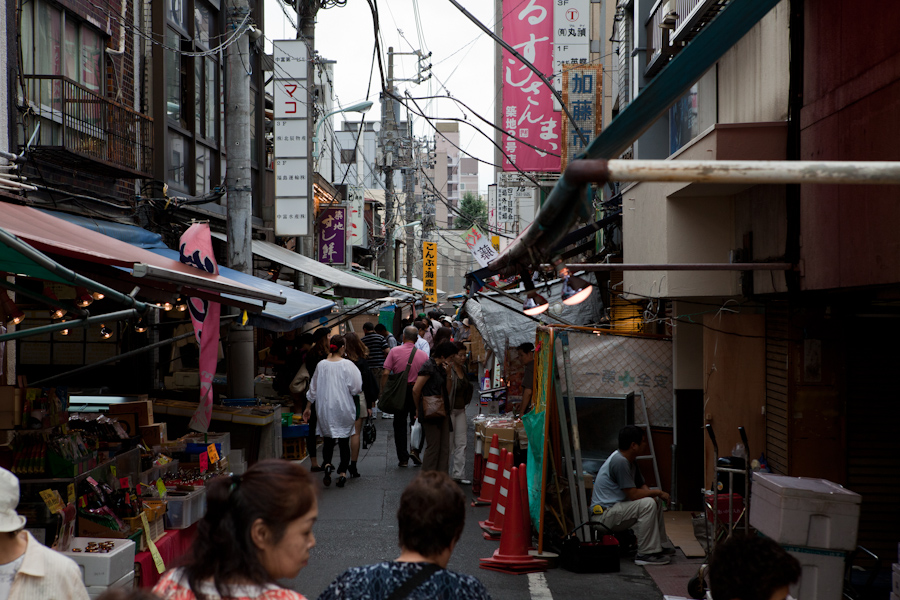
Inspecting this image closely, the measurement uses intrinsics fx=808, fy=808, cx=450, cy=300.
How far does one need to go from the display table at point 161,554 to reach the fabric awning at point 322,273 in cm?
677

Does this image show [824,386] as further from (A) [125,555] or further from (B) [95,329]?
(B) [95,329]

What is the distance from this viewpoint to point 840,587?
18.5 feet

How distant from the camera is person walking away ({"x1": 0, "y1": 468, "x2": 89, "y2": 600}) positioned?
3139mm

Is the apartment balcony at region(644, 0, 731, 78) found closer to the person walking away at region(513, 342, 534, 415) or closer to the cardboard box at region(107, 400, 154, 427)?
the person walking away at region(513, 342, 534, 415)

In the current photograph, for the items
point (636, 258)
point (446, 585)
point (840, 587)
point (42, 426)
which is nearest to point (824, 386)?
point (840, 587)

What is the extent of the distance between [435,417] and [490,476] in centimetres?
104

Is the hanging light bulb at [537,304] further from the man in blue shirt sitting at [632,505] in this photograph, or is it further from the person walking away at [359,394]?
the person walking away at [359,394]

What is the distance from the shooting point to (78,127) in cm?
992

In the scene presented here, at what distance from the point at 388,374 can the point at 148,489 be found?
5718 mm

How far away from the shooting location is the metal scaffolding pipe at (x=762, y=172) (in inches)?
115

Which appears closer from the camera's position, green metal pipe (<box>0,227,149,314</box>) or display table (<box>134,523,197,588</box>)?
green metal pipe (<box>0,227,149,314</box>)

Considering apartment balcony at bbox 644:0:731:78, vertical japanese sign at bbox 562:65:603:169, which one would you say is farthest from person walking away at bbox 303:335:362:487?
vertical japanese sign at bbox 562:65:603:169

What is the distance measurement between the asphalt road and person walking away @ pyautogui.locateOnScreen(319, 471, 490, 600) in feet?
7.84

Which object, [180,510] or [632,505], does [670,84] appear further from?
[180,510]
